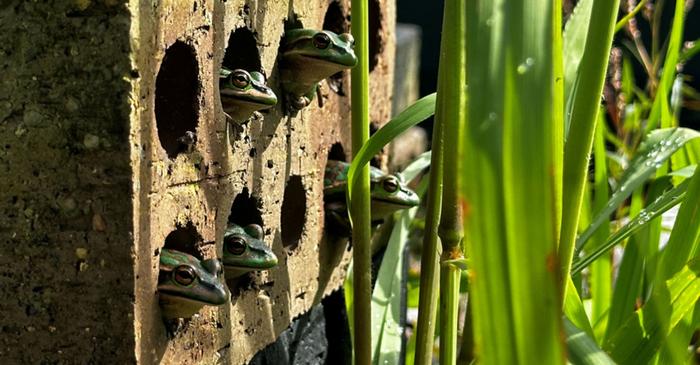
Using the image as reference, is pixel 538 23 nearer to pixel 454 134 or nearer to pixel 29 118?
pixel 454 134

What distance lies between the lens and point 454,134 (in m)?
0.90

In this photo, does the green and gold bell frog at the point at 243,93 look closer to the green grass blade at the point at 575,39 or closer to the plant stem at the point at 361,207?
the plant stem at the point at 361,207

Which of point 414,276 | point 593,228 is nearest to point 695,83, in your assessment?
point 414,276

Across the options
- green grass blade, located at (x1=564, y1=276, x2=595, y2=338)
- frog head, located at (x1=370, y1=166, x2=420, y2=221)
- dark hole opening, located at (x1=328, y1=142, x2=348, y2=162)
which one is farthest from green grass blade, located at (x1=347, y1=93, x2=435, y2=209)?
dark hole opening, located at (x1=328, y1=142, x2=348, y2=162)

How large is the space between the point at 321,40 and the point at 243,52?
0.29 ft

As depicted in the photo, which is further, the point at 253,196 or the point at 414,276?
the point at 414,276

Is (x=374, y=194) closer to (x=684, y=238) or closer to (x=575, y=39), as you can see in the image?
(x=575, y=39)

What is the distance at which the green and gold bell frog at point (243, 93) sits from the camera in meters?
1.04

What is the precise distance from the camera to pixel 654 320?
96cm

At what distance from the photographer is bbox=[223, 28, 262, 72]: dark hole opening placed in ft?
3.81

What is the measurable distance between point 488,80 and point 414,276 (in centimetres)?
170

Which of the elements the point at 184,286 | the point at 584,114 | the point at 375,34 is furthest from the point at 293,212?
the point at 584,114

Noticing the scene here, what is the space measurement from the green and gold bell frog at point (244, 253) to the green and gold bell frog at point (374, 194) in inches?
11.5

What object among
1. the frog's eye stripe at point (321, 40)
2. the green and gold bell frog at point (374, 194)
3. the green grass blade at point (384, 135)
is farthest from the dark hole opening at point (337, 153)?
the green grass blade at point (384, 135)
